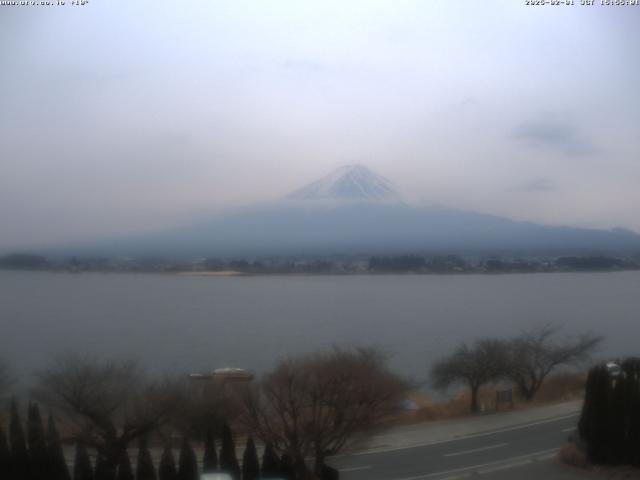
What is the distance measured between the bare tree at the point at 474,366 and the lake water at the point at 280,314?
0.22 metres

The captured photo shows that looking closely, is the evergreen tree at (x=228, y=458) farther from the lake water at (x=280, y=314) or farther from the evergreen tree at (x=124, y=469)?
the lake water at (x=280, y=314)

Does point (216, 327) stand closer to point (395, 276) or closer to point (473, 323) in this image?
point (395, 276)

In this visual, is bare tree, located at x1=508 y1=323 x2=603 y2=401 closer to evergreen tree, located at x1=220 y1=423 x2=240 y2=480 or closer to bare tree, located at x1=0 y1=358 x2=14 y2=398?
evergreen tree, located at x1=220 y1=423 x2=240 y2=480

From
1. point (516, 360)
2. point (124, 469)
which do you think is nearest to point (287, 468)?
point (124, 469)

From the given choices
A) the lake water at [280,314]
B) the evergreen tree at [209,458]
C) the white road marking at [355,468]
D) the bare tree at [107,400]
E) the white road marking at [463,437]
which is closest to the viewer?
the evergreen tree at [209,458]

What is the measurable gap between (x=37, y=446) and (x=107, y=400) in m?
0.90

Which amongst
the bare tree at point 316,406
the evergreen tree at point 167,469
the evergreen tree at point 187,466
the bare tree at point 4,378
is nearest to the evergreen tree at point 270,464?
the bare tree at point 316,406

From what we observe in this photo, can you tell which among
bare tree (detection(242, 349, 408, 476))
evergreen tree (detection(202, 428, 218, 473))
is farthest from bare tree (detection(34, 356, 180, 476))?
bare tree (detection(242, 349, 408, 476))

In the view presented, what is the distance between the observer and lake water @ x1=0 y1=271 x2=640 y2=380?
8.91m

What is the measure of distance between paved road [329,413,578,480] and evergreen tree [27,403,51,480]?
3.32 m

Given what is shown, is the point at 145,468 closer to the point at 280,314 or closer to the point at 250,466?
A: the point at 250,466

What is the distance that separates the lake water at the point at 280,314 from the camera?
29.2 feet

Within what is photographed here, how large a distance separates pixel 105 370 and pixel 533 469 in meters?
5.41

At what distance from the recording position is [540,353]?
10961 mm
